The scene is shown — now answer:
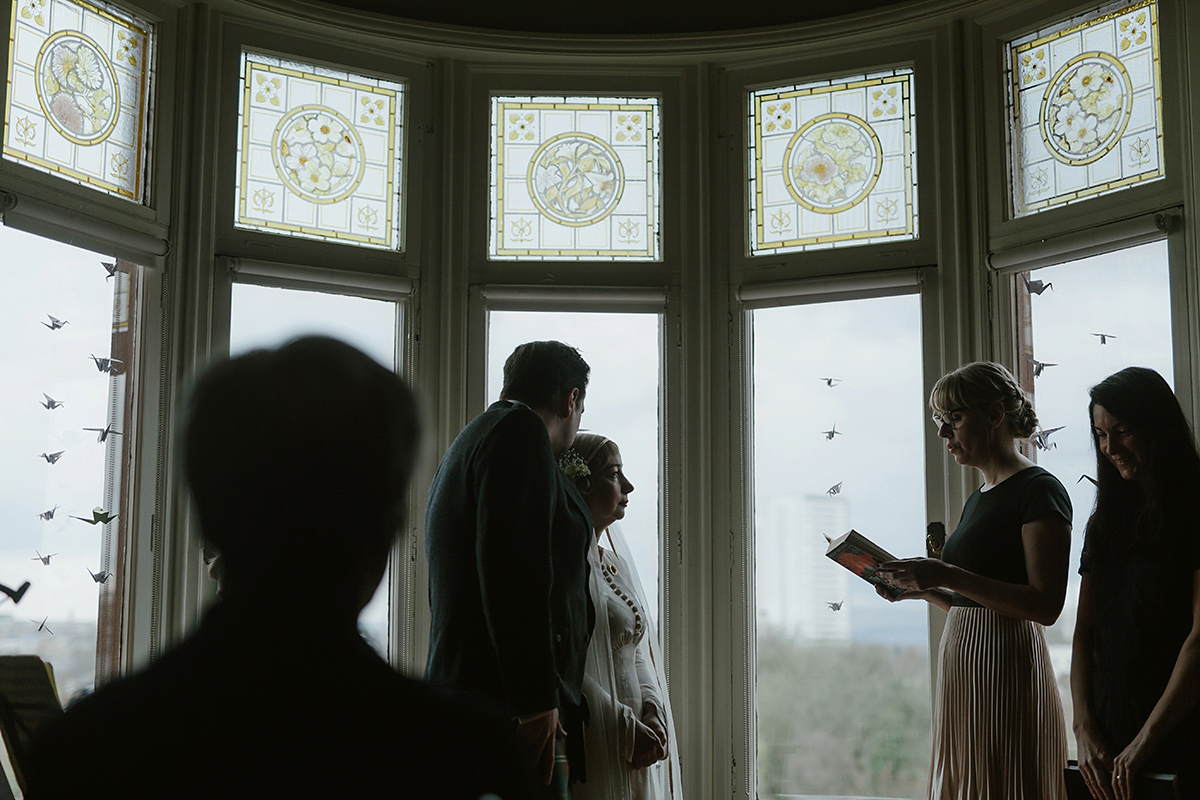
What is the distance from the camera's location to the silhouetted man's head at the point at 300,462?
0.54 metres

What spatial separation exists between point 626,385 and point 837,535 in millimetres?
897

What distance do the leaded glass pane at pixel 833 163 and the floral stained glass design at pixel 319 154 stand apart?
1335mm

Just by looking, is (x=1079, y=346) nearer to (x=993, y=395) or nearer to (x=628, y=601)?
(x=993, y=395)

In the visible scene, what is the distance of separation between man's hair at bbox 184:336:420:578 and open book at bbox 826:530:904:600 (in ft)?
6.70

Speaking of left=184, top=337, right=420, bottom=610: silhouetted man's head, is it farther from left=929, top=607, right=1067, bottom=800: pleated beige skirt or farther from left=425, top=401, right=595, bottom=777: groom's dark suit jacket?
left=929, top=607, right=1067, bottom=800: pleated beige skirt

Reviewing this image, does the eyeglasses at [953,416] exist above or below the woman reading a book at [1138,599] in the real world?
above

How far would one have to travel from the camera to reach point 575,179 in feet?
12.9

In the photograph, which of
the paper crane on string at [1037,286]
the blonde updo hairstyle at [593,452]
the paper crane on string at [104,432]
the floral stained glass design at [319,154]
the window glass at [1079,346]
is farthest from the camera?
the floral stained glass design at [319,154]

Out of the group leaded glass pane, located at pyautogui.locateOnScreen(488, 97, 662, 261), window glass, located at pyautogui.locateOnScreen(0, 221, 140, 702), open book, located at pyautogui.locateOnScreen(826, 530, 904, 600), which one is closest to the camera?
open book, located at pyautogui.locateOnScreen(826, 530, 904, 600)

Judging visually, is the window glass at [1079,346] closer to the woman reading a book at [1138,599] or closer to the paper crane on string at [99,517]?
the woman reading a book at [1138,599]

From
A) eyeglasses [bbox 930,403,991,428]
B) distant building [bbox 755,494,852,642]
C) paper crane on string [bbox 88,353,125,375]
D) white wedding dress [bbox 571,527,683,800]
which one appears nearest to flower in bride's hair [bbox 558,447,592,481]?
white wedding dress [bbox 571,527,683,800]

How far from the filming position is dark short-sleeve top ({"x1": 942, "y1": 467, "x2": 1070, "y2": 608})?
93.6 inches

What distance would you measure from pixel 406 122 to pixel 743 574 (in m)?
2.02

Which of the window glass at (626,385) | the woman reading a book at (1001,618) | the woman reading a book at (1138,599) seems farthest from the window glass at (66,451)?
the woman reading a book at (1138,599)
